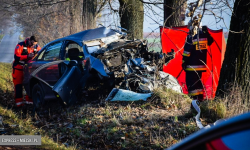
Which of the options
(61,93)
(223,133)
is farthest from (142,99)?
(223,133)

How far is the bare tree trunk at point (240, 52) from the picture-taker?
5027mm

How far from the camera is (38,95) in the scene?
757 centimetres

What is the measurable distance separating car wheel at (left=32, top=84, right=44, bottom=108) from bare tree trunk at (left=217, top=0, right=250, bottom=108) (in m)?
4.42

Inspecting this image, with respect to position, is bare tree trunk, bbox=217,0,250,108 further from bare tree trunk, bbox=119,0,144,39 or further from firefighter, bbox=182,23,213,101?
bare tree trunk, bbox=119,0,144,39

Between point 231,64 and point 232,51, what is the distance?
232 millimetres

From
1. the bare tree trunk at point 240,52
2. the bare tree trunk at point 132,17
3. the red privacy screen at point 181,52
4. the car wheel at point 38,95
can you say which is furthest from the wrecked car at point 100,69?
the bare tree trunk at point 132,17

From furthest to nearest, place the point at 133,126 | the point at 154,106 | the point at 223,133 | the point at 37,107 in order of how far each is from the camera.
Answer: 1. the point at 37,107
2. the point at 154,106
3. the point at 133,126
4. the point at 223,133

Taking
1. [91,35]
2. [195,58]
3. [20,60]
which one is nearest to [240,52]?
[195,58]

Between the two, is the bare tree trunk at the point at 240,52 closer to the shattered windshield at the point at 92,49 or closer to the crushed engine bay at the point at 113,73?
the crushed engine bay at the point at 113,73

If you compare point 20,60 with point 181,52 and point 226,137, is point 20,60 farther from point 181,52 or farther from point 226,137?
point 226,137

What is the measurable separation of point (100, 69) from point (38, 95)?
2.07 m

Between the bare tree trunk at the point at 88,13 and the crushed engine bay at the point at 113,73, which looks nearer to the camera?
the crushed engine bay at the point at 113,73

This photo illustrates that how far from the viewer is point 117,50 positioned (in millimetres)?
6949

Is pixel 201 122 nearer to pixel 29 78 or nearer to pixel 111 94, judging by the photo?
pixel 111 94
